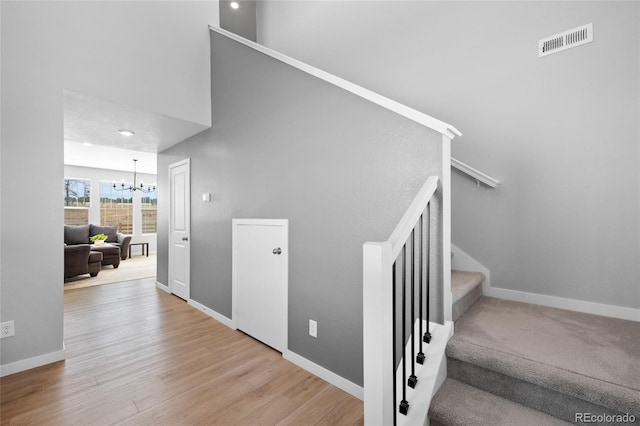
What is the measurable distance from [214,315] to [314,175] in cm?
228

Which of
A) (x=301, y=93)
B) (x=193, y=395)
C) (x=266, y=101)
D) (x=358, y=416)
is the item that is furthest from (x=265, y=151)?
(x=358, y=416)

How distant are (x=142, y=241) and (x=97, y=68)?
765 cm

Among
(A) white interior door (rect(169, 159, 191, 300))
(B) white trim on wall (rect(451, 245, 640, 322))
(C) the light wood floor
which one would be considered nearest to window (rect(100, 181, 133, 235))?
(A) white interior door (rect(169, 159, 191, 300))

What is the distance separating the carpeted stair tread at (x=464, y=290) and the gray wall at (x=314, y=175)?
22.8 inches

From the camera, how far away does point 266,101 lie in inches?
103

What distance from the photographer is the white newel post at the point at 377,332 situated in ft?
3.39

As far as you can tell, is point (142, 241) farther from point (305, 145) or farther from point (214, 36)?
point (305, 145)

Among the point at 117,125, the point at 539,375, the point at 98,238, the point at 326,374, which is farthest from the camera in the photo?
the point at 98,238

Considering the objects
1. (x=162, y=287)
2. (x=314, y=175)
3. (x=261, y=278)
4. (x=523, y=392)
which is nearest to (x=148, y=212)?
(x=162, y=287)

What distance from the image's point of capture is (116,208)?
8.52 metres

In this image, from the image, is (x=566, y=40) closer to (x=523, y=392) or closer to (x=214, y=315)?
(x=523, y=392)

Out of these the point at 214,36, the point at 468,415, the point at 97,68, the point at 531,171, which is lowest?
the point at 468,415

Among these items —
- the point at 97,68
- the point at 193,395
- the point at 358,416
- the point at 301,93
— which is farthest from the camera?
the point at 97,68

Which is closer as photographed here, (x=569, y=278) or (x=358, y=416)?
(x=358, y=416)
